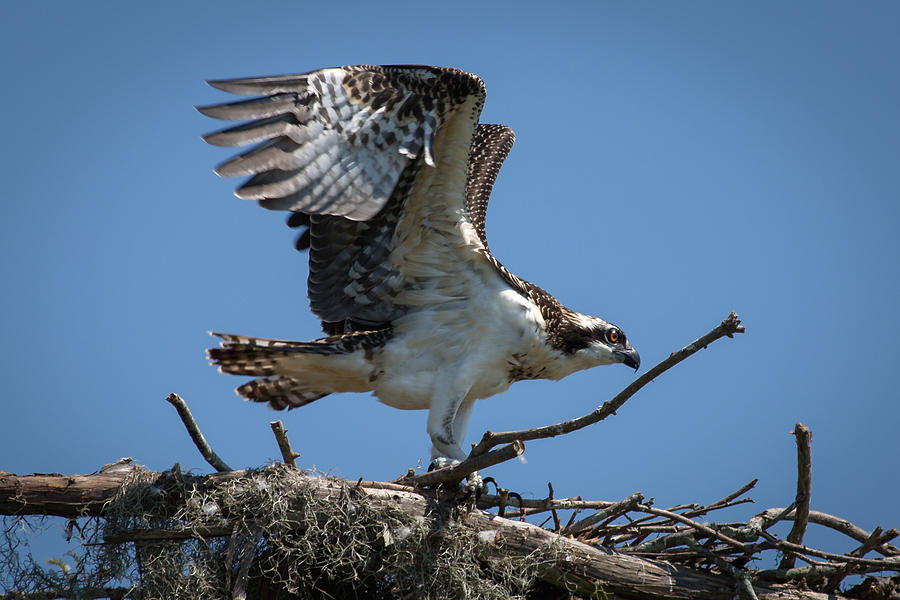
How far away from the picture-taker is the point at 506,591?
428 cm

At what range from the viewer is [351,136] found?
4609mm

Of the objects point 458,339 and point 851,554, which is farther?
point 458,339

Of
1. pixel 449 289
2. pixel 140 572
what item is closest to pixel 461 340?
pixel 449 289

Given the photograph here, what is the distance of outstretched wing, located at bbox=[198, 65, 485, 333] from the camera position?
14.1 ft

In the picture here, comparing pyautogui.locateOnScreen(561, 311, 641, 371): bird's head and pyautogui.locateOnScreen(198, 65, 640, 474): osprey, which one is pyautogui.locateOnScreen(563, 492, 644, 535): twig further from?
pyautogui.locateOnScreen(561, 311, 641, 371): bird's head

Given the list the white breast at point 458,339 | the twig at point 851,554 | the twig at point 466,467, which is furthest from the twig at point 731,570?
the white breast at point 458,339

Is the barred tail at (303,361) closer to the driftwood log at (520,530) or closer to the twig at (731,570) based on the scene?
the driftwood log at (520,530)

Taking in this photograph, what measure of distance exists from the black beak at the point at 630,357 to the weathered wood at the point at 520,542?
1.82 metres

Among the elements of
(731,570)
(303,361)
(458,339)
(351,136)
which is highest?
(351,136)

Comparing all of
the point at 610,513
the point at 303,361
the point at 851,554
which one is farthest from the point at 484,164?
the point at 851,554

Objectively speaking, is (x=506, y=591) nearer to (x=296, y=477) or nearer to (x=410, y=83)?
(x=296, y=477)

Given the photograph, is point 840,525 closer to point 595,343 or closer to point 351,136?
point 595,343

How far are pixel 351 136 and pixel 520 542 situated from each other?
88.2 inches

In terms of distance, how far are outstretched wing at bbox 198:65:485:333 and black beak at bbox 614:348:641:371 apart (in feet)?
5.59
